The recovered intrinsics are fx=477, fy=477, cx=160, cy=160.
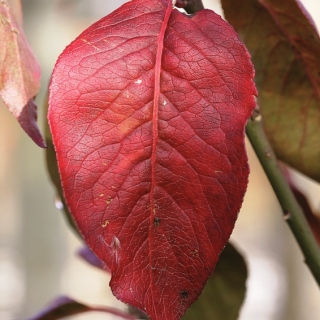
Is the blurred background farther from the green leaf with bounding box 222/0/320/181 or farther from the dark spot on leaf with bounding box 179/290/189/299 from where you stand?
the dark spot on leaf with bounding box 179/290/189/299

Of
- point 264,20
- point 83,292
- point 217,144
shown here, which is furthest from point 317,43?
point 83,292

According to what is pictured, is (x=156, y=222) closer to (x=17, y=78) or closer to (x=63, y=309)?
(x=17, y=78)

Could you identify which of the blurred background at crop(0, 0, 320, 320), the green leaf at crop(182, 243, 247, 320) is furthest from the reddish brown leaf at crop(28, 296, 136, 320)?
the blurred background at crop(0, 0, 320, 320)

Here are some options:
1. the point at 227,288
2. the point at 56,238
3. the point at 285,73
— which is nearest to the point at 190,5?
the point at 285,73

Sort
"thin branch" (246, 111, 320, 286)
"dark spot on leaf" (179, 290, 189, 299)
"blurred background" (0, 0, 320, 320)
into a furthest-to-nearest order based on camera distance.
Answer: "blurred background" (0, 0, 320, 320) < "thin branch" (246, 111, 320, 286) < "dark spot on leaf" (179, 290, 189, 299)

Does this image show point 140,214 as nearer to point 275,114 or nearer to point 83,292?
point 275,114

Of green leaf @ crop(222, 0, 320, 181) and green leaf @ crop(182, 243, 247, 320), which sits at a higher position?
green leaf @ crop(222, 0, 320, 181)
